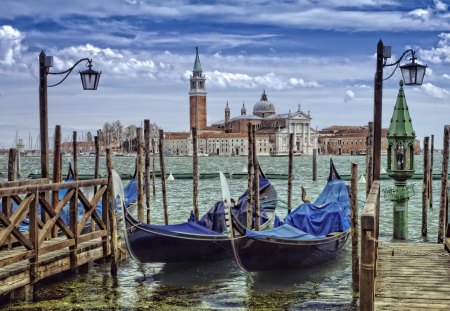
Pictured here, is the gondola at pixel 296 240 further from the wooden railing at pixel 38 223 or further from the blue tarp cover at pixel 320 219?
the wooden railing at pixel 38 223

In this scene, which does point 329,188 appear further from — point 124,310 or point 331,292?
point 124,310

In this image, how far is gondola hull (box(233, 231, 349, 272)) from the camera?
668cm

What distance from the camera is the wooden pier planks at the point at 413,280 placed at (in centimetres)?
411

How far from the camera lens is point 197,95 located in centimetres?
8831

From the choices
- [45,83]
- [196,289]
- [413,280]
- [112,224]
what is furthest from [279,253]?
[45,83]

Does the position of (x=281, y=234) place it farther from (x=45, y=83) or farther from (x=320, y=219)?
(x=45, y=83)

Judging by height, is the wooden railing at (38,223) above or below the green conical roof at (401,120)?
below

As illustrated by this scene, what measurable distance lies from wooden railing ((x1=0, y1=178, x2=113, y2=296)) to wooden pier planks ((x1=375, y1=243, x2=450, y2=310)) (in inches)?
114

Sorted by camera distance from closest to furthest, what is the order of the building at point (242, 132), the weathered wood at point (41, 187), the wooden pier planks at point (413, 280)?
1. the wooden pier planks at point (413, 280)
2. the weathered wood at point (41, 187)
3. the building at point (242, 132)

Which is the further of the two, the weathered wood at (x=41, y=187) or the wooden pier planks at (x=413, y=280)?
the weathered wood at (x=41, y=187)

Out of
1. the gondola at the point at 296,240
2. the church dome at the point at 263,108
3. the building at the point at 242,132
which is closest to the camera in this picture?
the gondola at the point at 296,240

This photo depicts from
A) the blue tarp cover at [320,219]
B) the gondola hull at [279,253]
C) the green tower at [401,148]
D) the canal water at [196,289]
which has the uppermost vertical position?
the green tower at [401,148]

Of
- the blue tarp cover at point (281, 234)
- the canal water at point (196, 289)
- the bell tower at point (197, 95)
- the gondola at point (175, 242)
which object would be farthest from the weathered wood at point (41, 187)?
the bell tower at point (197, 95)

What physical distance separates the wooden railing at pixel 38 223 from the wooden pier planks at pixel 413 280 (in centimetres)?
289
